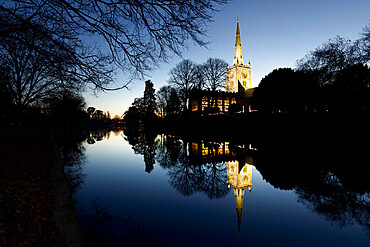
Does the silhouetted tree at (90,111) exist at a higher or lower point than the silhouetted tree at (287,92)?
higher

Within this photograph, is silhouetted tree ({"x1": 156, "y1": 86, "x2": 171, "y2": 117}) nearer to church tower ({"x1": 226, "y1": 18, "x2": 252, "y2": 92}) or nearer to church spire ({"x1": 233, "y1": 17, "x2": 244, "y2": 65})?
church tower ({"x1": 226, "y1": 18, "x2": 252, "y2": 92})

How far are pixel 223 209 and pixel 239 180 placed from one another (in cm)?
238

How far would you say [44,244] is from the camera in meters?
2.79

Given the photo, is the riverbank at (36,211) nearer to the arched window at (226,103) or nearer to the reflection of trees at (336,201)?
the reflection of trees at (336,201)

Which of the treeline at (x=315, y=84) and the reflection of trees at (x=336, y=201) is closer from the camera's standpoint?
the reflection of trees at (x=336, y=201)

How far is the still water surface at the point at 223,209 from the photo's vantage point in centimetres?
379

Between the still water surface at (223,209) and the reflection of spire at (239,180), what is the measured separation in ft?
0.10

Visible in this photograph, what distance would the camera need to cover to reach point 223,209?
5.14m

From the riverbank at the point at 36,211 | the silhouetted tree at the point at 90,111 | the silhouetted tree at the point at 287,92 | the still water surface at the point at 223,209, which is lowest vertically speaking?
the still water surface at the point at 223,209

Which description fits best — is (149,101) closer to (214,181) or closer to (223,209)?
(214,181)

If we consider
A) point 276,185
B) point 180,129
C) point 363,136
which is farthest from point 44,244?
point 180,129

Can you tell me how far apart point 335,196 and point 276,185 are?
1804mm

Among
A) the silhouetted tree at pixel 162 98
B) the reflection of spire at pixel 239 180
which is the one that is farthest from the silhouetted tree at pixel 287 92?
the silhouetted tree at pixel 162 98

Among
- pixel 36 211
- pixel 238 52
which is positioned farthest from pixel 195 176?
pixel 238 52
